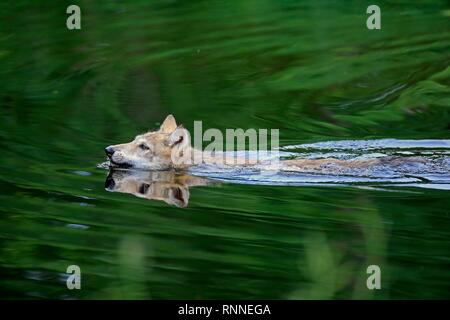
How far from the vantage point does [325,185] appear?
969 centimetres

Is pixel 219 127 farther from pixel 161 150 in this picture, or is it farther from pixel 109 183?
pixel 109 183

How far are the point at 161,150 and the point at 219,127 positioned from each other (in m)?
1.24

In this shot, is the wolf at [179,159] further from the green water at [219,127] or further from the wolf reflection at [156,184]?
the green water at [219,127]

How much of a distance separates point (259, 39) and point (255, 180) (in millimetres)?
6267

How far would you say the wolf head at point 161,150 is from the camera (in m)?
10.8

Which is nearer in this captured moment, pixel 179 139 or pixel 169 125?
pixel 179 139

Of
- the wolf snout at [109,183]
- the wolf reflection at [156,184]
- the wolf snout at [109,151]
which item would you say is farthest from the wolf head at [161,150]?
the wolf snout at [109,183]

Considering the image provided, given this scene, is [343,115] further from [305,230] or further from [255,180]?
[305,230]

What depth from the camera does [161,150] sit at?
11016mm

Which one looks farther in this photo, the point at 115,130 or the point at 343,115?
the point at 343,115

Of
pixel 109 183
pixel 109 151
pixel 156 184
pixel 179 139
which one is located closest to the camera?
pixel 109 183

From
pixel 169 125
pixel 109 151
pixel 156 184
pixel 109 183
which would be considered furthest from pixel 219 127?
pixel 109 183

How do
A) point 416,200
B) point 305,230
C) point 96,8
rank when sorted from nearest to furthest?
point 305,230, point 416,200, point 96,8

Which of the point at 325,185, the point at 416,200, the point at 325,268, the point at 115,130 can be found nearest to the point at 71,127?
the point at 115,130
